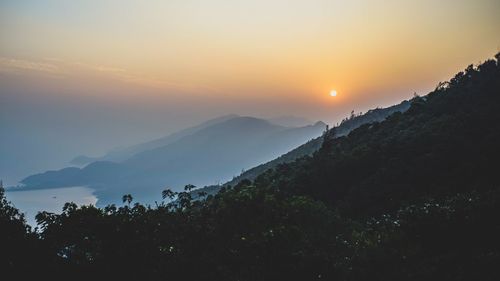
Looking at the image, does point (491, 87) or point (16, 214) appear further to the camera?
point (491, 87)

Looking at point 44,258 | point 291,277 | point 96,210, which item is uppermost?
point 96,210

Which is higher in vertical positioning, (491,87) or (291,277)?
(491,87)

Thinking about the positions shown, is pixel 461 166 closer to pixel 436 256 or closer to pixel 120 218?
pixel 436 256

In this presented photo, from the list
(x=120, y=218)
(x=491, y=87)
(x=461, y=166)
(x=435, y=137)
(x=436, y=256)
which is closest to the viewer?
(x=120, y=218)

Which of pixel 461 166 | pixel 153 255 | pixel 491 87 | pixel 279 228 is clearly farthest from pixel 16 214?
pixel 491 87

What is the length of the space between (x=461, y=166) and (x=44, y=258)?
114ft

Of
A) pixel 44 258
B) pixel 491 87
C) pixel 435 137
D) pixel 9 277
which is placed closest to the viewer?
pixel 9 277

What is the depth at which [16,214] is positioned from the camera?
1748cm

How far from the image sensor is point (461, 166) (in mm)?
35562

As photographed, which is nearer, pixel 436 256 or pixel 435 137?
pixel 436 256

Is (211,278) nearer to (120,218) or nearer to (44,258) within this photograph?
(120,218)

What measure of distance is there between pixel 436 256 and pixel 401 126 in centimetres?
4362

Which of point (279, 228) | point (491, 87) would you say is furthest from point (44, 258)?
point (491, 87)

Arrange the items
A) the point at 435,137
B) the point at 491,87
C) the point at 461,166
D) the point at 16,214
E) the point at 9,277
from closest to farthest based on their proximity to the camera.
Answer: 1. the point at 9,277
2. the point at 16,214
3. the point at 461,166
4. the point at 435,137
5. the point at 491,87
